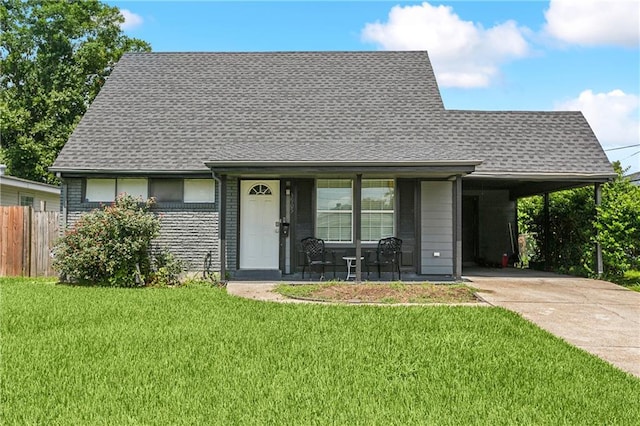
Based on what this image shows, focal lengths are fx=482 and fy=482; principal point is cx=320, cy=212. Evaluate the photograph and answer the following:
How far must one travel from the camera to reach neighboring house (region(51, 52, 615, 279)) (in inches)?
436

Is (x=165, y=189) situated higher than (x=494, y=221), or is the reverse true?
(x=165, y=189)

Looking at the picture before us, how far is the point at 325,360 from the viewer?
5.12 metres

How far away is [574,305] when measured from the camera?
27.5ft

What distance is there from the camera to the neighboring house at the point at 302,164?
36.3 ft

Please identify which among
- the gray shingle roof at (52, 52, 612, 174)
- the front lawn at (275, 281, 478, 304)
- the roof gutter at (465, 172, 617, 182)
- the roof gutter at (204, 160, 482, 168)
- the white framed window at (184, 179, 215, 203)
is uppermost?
the gray shingle roof at (52, 52, 612, 174)

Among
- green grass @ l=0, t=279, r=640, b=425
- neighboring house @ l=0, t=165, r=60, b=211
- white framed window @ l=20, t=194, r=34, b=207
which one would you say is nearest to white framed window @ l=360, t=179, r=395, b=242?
green grass @ l=0, t=279, r=640, b=425

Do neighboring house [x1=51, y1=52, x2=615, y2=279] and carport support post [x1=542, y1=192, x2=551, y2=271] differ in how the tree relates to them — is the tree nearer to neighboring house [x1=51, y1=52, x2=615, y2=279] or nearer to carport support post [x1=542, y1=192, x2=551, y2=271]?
neighboring house [x1=51, y1=52, x2=615, y2=279]

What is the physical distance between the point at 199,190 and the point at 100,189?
249cm

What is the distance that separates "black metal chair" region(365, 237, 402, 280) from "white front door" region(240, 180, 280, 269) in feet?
7.71

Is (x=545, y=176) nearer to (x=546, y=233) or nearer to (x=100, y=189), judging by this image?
(x=546, y=233)

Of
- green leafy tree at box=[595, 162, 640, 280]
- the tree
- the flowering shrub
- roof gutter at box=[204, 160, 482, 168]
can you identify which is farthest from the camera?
the tree

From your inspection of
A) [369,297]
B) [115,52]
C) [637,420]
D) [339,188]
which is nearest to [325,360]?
[637,420]

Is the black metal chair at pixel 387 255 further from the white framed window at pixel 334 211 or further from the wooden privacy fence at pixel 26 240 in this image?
the wooden privacy fence at pixel 26 240

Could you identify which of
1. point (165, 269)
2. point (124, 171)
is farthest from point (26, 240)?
point (165, 269)
